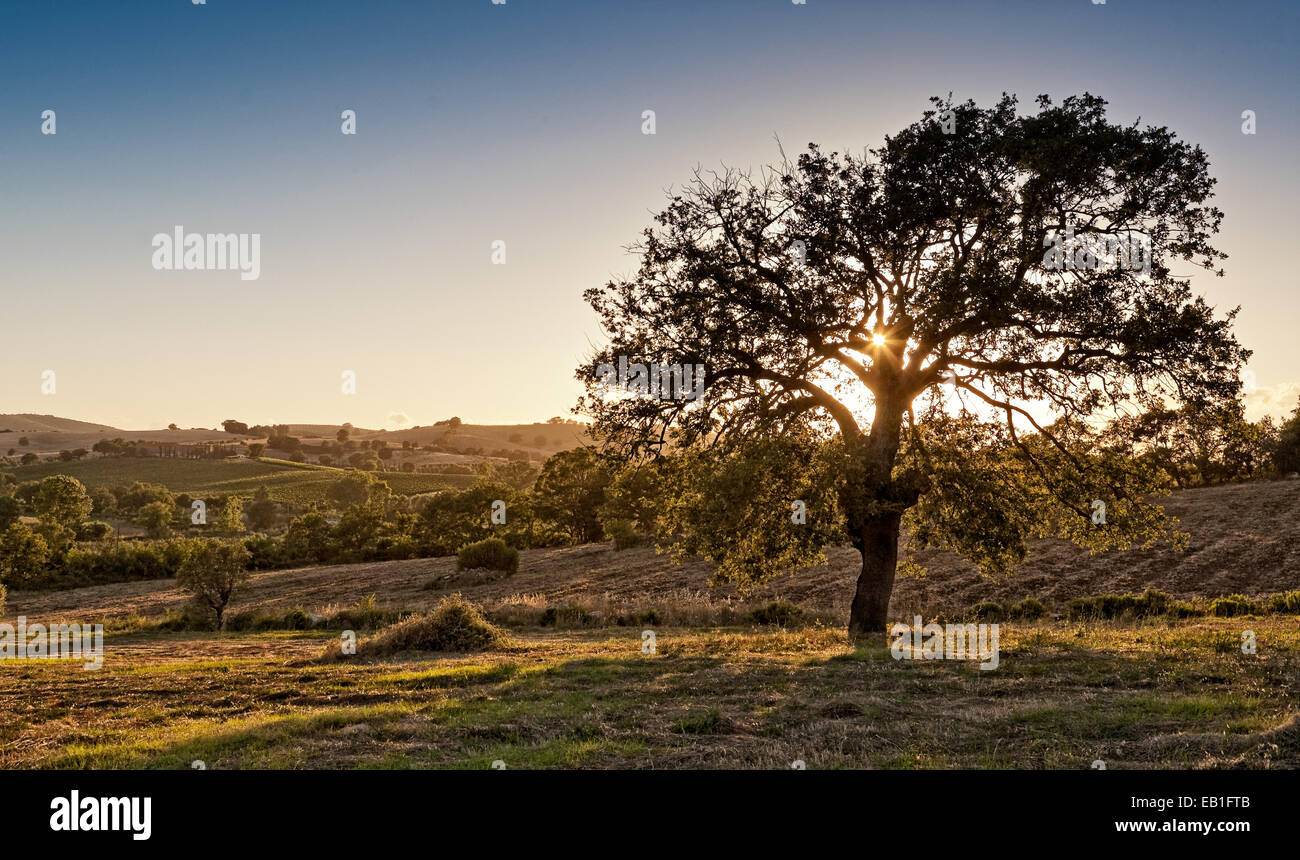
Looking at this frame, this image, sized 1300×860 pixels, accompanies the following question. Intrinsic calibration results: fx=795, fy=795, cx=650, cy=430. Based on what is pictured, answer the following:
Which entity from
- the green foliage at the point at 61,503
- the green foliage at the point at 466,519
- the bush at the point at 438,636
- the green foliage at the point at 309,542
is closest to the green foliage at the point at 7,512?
the green foliage at the point at 61,503

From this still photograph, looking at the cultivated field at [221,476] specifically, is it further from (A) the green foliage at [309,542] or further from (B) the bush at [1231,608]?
(B) the bush at [1231,608]

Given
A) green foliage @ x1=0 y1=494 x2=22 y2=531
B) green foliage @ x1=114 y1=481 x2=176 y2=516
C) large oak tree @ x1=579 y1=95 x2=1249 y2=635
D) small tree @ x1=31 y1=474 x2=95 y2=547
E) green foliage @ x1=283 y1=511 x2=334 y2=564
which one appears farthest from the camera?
green foliage @ x1=114 y1=481 x2=176 y2=516

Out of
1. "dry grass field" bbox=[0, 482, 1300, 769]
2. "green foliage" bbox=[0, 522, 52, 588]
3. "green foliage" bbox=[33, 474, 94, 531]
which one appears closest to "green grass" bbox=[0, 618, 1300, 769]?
"dry grass field" bbox=[0, 482, 1300, 769]

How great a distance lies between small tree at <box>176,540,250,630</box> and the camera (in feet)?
122

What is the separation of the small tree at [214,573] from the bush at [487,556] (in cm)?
1861

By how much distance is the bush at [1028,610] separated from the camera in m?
28.0

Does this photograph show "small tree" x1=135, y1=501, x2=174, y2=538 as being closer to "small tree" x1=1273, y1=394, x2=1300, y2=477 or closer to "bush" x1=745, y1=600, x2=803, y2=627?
"bush" x1=745, y1=600, x2=803, y2=627

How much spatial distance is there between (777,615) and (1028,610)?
8.80 meters

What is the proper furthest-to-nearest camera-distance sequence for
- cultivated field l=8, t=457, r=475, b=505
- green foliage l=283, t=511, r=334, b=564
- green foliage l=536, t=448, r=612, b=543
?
cultivated field l=8, t=457, r=475, b=505 → green foliage l=283, t=511, r=334, b=564 → green foliage l=536, t=448, r=612, b=543

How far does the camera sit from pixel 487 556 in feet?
182

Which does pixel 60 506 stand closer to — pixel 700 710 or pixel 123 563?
pixel 123 563

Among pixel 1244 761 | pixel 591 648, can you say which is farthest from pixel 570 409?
pixel 1244 761

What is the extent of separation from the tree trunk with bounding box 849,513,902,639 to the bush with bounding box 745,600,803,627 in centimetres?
740
